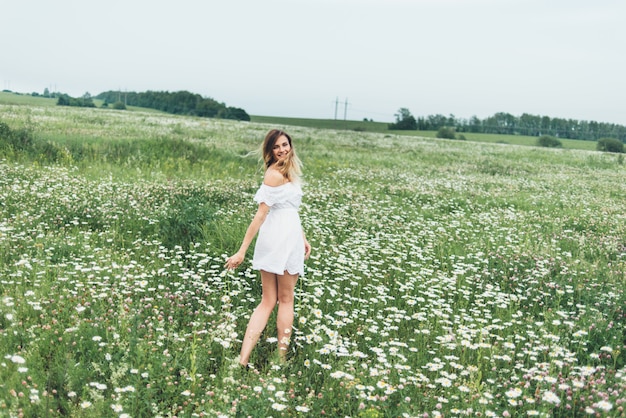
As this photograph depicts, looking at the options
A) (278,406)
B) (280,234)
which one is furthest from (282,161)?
(278,406)

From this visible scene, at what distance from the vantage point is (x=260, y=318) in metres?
4.70

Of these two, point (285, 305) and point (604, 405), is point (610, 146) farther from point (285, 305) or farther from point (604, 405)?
point (285, 305)

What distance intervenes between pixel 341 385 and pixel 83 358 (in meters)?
2.18

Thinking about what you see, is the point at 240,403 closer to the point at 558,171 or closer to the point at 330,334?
the point at 330,334

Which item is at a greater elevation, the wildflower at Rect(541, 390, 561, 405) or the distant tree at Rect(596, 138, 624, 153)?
the distant tree at Rect(596, 138, 624, 153)

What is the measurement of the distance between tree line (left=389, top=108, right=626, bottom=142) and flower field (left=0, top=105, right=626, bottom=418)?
103 meters

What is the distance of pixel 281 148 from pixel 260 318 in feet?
5.46

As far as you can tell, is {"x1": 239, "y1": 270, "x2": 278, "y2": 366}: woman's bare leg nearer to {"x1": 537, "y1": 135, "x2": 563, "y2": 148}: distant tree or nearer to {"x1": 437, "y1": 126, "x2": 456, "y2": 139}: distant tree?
{"x1": 437, "y1": 126, "x2": 456, "y2": 139}: distant tree

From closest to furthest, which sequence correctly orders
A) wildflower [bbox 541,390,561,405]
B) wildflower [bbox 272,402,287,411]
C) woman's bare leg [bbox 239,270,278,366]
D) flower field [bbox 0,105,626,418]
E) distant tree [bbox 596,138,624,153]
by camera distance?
1. wildflower [bbox 272,402,287,411]
2. wildflower [bbox 541,390,561,405]
3. flower field [bbox 0,105,626,418]
4. woman's bare leg [bbox 239,270,278,366]
5. distant tree [bbox 596,138,624,153]

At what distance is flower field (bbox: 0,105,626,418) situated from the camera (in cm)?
384

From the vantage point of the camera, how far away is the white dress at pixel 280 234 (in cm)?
459

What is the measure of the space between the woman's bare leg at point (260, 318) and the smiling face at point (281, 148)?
1.15 meters

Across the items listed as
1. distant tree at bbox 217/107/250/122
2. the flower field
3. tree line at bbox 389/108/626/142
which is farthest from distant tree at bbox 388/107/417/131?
the flower field

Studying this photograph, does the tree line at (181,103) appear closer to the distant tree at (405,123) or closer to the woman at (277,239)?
the distant tree at (405,123)
